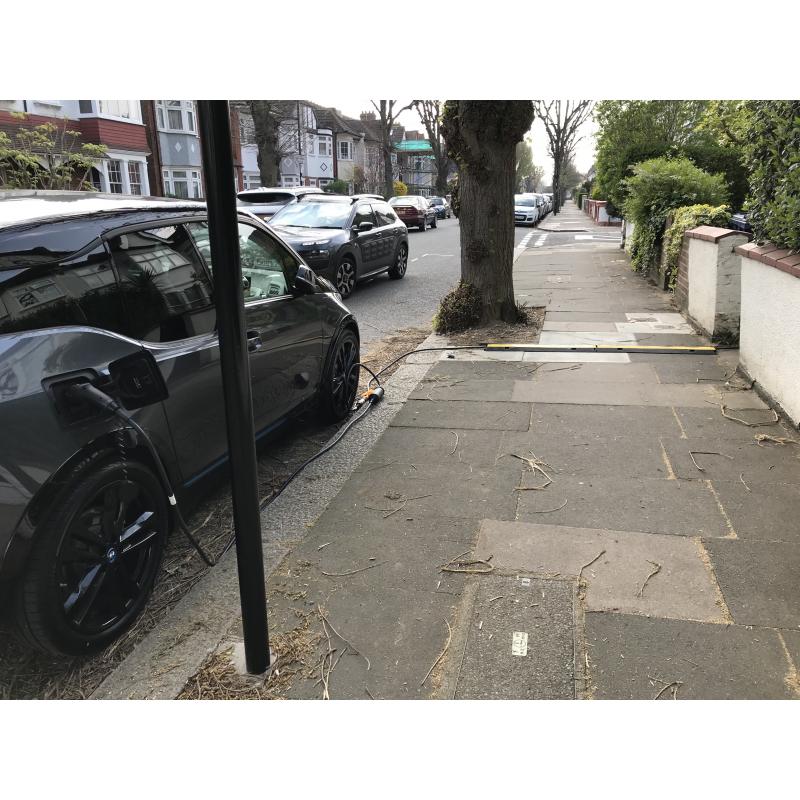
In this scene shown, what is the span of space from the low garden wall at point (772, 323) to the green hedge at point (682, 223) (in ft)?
11.3

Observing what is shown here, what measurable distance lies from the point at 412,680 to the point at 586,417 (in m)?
3.40

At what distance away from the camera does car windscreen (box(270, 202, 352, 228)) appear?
1228 centimetres

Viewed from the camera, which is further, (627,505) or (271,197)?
(271,197)

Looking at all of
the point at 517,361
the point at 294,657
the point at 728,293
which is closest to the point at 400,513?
the point at 294,657

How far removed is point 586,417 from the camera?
5.58 meters

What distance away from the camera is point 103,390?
2820 mm

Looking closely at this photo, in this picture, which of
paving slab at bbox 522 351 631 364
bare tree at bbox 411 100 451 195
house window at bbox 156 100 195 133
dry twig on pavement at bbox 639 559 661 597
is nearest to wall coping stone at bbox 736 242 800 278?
paving slab at bbox 522 351 631 364

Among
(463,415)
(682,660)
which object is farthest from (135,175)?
(682,660)

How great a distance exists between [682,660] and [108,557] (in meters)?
2.23

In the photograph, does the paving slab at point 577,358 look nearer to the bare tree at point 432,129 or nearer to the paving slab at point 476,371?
the paving slab at point 476,371

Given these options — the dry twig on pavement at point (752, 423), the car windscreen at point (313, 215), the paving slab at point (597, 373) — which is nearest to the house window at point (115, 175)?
the car windscreen at point (313, 215)

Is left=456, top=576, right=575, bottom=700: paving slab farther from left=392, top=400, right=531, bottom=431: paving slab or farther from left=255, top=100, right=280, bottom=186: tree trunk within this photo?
left=255, top=100, right=280, bottom=186: tree trunk

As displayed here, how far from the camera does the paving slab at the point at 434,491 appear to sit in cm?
402

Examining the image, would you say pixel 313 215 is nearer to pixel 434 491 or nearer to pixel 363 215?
pixel 363 215
